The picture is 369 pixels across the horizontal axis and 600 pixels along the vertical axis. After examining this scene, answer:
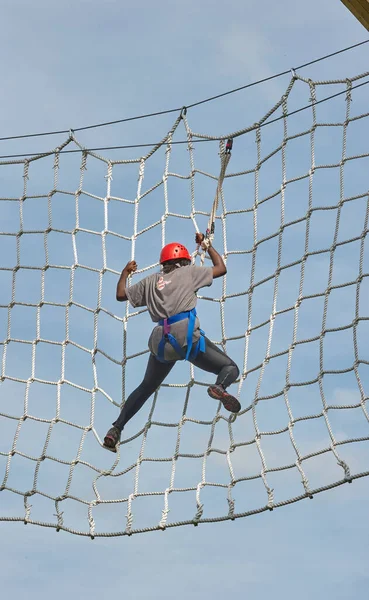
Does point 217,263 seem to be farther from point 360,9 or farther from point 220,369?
point 360,9

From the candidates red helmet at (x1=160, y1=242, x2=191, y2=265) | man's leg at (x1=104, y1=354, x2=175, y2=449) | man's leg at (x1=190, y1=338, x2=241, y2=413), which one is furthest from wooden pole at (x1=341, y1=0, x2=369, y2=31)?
man's leg at (x1=104, y1=354, x2=175, y2=449)

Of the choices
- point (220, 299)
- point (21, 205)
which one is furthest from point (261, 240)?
point (21, 205)

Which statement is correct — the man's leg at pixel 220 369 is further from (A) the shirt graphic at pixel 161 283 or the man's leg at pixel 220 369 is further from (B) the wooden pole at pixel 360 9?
(B) the wooden pole at pixel 360 9

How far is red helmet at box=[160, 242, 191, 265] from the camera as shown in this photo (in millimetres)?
6605

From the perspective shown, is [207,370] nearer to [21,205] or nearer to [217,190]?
[217,190]

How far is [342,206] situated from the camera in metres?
6.43

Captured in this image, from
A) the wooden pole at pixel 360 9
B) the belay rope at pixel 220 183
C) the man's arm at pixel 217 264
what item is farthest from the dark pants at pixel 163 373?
the wooden pole at pixel 360 9

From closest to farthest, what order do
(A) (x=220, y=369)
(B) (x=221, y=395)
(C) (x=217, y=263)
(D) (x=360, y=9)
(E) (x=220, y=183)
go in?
(D) (x=360, y=9) < (B) (x=221, y=395) < (A) (x=220, y=369) < (C) (x=217, y=263) < (E) (x=220, y=183)

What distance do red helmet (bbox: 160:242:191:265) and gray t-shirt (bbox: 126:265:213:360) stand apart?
0.10 metres

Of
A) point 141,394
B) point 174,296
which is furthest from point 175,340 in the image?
point 141,394

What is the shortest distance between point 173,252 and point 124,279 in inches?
14.1

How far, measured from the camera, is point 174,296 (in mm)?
6430

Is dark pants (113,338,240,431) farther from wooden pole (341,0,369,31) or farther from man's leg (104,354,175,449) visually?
wooden pole (341,0,369,31)

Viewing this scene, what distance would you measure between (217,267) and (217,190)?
0.71 m
